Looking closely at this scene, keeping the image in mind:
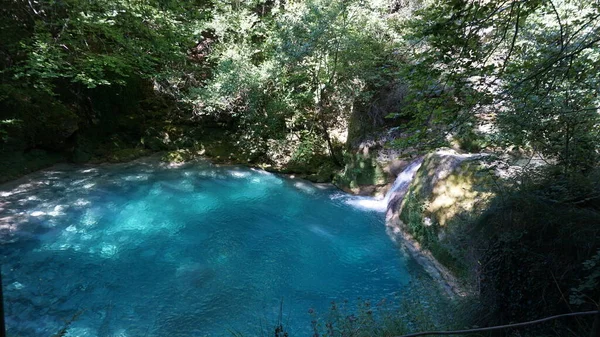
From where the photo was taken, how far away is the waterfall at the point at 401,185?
8.56 m

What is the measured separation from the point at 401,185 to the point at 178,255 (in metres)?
5.62

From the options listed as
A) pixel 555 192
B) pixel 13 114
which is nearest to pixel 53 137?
pixel 13 114

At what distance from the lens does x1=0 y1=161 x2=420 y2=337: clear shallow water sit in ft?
16.3

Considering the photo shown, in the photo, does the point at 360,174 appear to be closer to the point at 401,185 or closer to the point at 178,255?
the point at 401,185

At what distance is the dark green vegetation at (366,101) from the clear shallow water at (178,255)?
4.83 feet

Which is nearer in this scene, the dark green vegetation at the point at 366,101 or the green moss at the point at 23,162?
the dark green vegetation at the point at 366,101

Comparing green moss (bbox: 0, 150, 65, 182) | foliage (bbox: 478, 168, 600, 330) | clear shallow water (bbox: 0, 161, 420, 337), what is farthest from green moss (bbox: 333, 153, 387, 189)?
green moss (bbox: 0, 150, 65, 182)

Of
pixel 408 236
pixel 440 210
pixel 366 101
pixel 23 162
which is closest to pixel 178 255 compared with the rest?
pixel 408 236

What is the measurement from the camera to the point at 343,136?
40.1 ft

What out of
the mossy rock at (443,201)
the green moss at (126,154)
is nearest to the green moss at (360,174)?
the mossy rock at (443,201)

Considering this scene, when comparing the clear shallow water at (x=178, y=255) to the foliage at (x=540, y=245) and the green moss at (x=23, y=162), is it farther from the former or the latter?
the foliage at (x=540, y=245)

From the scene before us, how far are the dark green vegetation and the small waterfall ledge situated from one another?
0.68 feet

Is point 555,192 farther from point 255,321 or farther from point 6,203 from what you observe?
point 6,203

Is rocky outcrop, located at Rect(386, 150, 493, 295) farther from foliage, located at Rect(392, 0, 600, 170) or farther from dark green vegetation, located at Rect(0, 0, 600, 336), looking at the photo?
foliage, located at Rect(392, 0, 600, 170)
